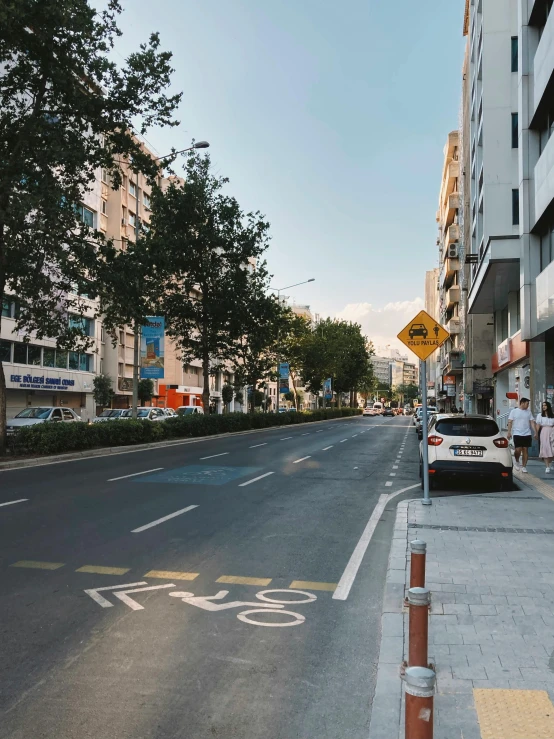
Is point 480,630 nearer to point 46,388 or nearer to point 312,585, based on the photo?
point 312,585

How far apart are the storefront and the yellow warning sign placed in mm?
34640

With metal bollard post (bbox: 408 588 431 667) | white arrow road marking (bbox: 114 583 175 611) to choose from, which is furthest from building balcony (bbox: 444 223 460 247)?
metal bollard post (bbox: 408 588 431 667)

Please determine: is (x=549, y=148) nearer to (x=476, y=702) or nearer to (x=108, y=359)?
(x=476, y=702)

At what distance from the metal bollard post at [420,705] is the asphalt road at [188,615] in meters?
1.22

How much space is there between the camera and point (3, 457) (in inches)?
687

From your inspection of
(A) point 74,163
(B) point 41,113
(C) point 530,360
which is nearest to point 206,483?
(A) point 74,163

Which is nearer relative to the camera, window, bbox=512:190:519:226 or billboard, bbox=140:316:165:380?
billboard, bbox=140:316:165:380

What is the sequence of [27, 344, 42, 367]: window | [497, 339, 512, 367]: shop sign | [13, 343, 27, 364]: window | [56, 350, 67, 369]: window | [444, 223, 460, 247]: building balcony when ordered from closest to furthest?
[497, 339, 512, 367]: shop sign < [13, 343, 27, 364]: window < [27, 344, 42, 367]: window < [56, 350, 67, 369]: window < [444, 223, 460, 247]: building balcony

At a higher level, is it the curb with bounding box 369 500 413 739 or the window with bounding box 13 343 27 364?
the window with bounding box 13 343 27 364

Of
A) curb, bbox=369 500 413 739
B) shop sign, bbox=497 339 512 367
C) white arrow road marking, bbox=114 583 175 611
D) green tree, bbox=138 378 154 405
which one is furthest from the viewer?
green tree, bbox=138 378 154 405

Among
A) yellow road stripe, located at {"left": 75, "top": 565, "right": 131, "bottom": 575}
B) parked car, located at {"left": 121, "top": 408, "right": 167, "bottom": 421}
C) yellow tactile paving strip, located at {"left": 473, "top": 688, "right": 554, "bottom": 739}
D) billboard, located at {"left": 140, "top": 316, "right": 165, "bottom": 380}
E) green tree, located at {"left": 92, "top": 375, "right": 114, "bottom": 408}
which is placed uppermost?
billboard, located at {"left": 140, "top": 316, "right": 165, "bottom": 380}

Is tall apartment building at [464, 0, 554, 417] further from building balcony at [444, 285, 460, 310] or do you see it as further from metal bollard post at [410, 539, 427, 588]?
building balcony at [444, 285, 460, 310]

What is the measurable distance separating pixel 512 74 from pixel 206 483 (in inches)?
903

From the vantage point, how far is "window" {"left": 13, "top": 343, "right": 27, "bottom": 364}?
1623 inches
